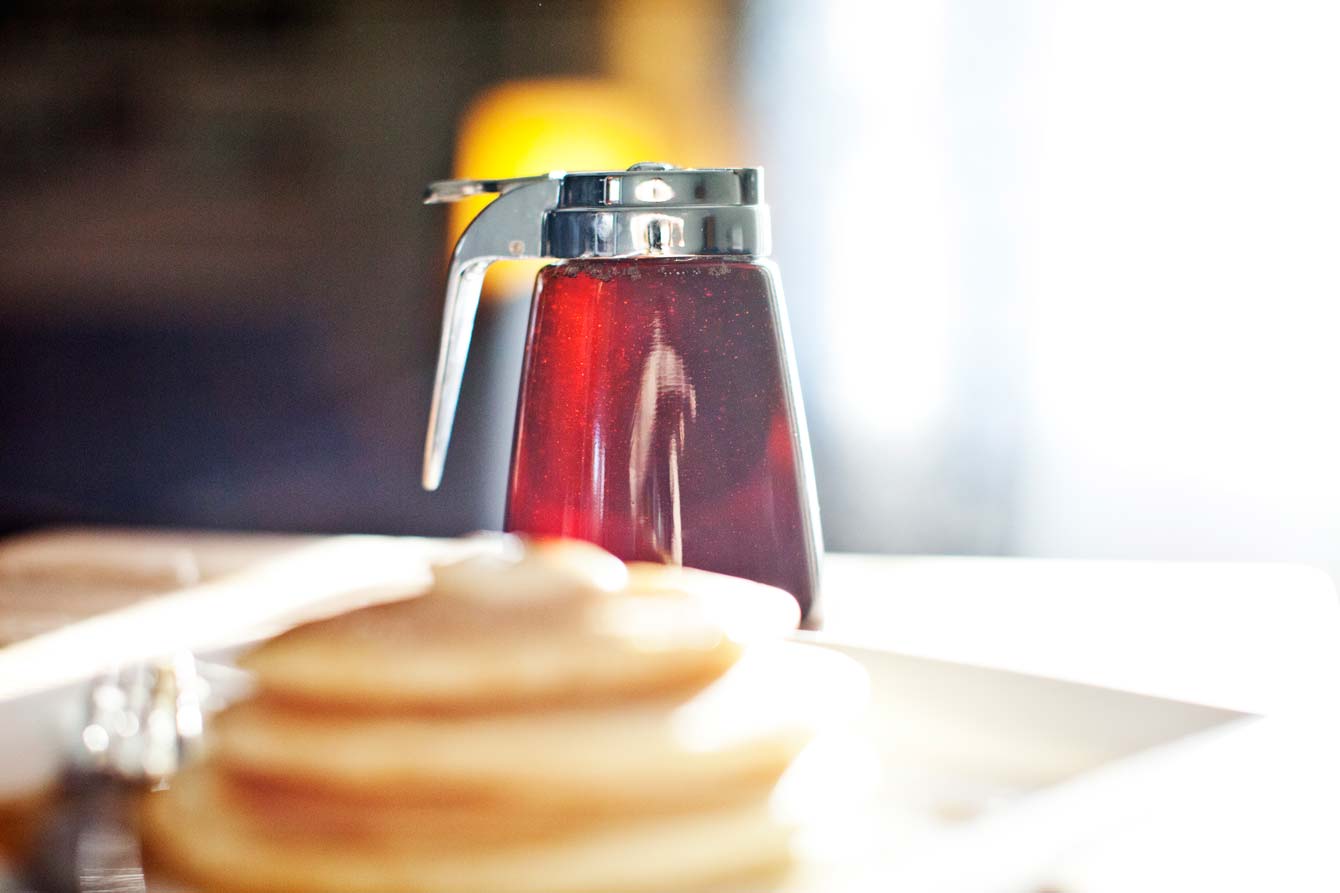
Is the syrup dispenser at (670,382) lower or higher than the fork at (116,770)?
higher

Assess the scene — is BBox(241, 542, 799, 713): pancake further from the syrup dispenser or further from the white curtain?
the white curtain

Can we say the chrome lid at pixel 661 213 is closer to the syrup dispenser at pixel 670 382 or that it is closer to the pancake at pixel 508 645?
the syrup dispenser at pixel 670 382

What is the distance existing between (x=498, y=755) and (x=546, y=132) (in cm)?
165

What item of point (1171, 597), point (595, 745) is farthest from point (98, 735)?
point (1171, 597)

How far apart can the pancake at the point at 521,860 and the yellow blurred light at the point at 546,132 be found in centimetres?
157

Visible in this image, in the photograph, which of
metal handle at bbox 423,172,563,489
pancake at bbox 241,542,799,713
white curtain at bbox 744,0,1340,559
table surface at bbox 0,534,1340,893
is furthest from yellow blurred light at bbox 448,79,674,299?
pancake at bbox 241,542,799,713

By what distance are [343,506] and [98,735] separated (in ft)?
5.11

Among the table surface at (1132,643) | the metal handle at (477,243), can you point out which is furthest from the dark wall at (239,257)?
the metal handle at (477,243)

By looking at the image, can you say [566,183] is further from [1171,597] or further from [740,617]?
[1171,597]

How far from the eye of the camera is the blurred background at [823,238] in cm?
178

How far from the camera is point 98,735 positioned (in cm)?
36

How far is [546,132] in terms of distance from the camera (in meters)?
1.81

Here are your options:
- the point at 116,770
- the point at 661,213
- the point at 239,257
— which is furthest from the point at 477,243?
the point at 239,257

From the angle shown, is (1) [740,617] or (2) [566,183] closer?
(1) [740,617]
